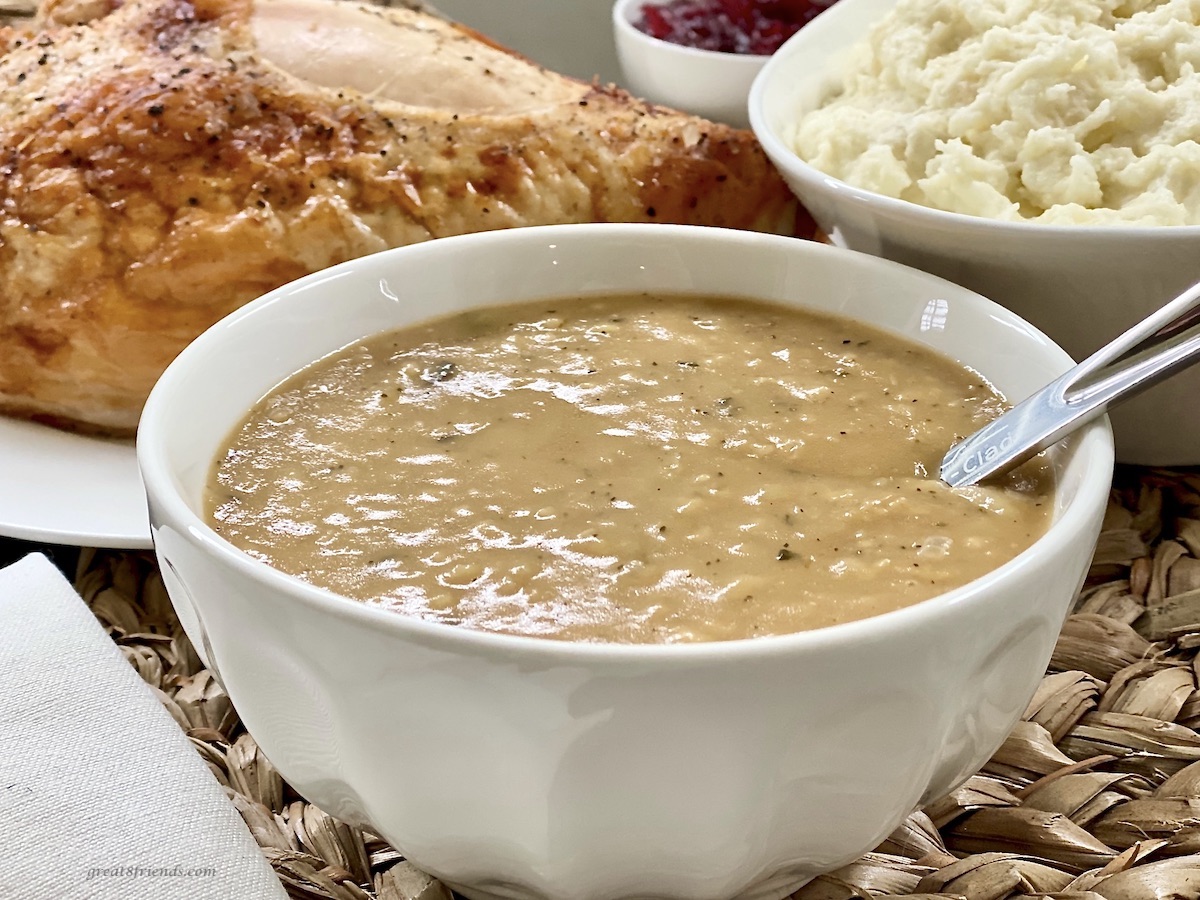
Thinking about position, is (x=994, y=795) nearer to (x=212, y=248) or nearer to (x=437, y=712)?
(x=437, y=712)

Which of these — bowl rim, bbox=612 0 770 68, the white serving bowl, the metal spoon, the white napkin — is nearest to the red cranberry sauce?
bowl rim, bbox=612 0 770 68

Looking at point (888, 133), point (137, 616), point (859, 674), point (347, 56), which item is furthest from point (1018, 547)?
point (347, 56)

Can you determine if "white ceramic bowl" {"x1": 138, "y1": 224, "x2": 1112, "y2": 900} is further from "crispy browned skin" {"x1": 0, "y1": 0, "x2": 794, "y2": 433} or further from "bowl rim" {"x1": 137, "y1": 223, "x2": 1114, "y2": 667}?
"crispy browned skin" {"x1": 0, "y1": 0, "x2": 794, "y2": 433}

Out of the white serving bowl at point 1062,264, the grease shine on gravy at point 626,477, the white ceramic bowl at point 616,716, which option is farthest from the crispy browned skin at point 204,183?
the white ceramic bowl at point 616,716

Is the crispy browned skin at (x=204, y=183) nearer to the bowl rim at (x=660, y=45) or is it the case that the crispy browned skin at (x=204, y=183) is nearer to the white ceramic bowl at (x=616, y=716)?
the white ceramic bowl at (x=616, y=716)

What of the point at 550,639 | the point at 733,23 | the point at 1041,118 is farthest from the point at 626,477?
the point at 733,23

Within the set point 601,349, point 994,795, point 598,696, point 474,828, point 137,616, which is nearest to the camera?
point 598,696
